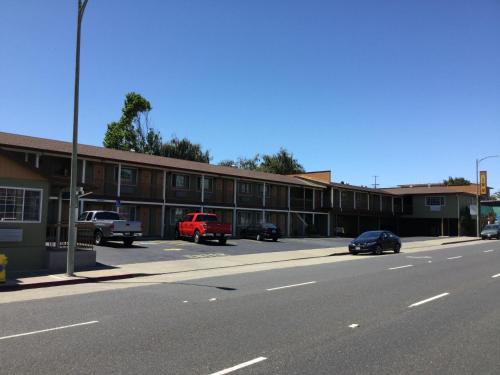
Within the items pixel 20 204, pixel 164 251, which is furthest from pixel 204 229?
pixel 20 204

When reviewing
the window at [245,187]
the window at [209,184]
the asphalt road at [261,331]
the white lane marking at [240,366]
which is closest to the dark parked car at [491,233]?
the window at [245,187]

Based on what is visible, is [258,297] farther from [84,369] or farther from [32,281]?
[32,281]

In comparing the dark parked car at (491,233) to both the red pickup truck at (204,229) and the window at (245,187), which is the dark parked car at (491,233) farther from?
the red pickup truck at (204,229)

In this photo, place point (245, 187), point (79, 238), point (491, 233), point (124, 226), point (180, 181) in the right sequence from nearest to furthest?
1. point (79, 238)
2. point (124, 226)
3. point (180, 181)
4. point (245, 187)
5. point (491, 233)

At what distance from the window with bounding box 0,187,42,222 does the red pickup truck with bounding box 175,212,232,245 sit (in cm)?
1364

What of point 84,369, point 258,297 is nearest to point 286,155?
point 258,297

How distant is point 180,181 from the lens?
37.3 meters

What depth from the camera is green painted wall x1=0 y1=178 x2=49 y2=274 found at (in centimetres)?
1611

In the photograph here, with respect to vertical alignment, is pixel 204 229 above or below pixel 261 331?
above

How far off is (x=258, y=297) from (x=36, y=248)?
9.48m

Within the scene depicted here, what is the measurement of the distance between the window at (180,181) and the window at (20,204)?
1992cm

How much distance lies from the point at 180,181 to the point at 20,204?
21011 mm

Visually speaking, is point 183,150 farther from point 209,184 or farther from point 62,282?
point 62,282

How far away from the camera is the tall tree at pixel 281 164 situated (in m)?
82.1
